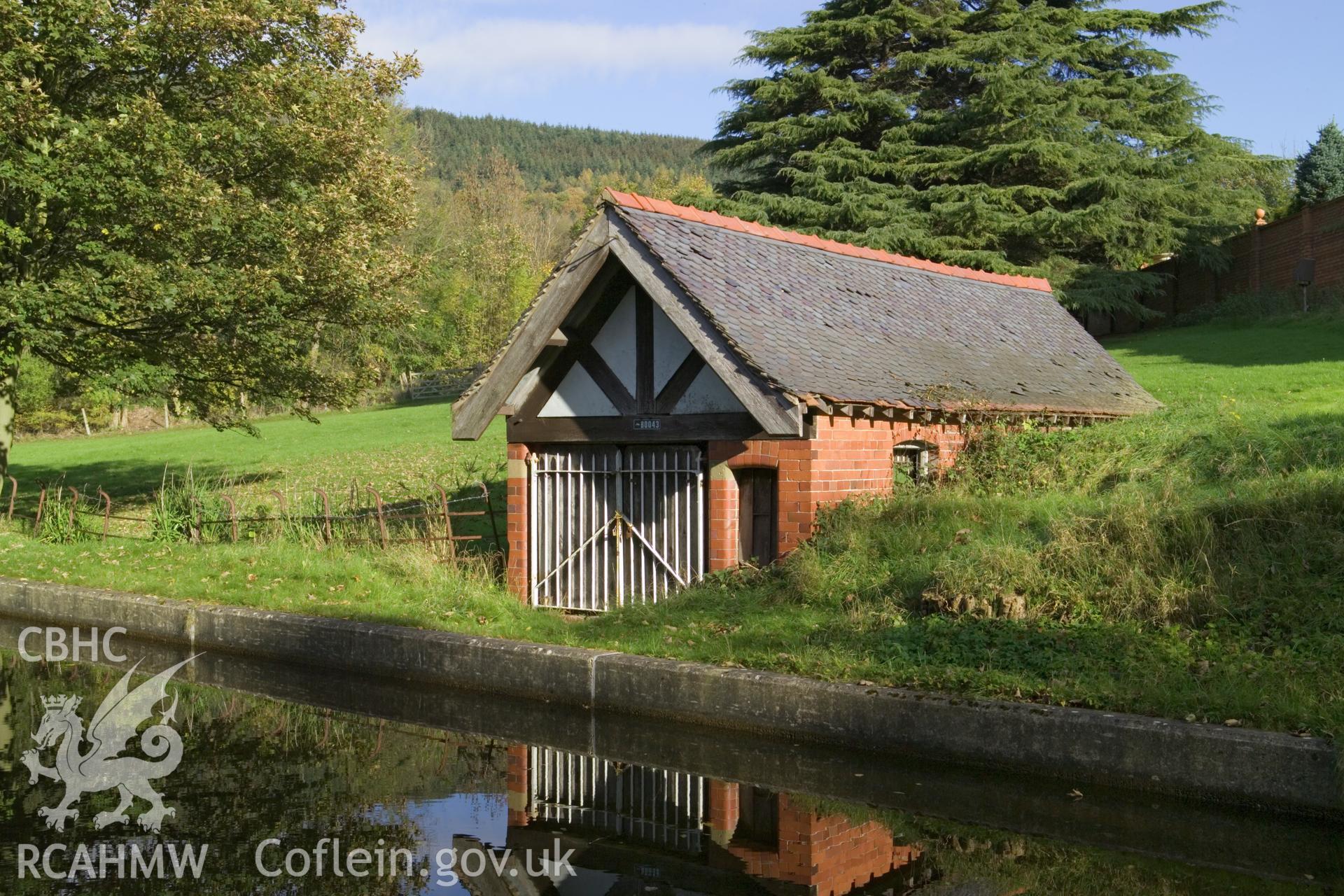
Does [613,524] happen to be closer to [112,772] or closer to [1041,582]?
[1041,582]

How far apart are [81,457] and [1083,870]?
112 feet

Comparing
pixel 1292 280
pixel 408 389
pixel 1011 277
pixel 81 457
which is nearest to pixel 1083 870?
pixel 1011 277

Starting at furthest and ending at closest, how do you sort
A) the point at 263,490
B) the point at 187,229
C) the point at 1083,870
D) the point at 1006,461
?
the point at 263,490 → the point at 187,229 → the point at 1006,461 → the point at 1083,870

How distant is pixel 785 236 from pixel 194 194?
27.3 ft

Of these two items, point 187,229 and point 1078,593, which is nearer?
point 1078,593

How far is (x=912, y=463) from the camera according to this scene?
13531mm

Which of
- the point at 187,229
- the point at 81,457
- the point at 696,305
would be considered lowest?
the point at 81,457

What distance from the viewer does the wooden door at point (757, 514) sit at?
12.2 m

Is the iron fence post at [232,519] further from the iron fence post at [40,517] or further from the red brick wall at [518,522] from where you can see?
the red brick wall at [518,522]

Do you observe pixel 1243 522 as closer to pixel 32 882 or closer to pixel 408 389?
pixel 32 882

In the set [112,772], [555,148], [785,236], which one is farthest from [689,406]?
[555,148]

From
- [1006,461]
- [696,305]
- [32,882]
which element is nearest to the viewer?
[32,882]

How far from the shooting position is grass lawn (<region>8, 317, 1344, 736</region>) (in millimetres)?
8117

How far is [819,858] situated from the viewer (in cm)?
624
